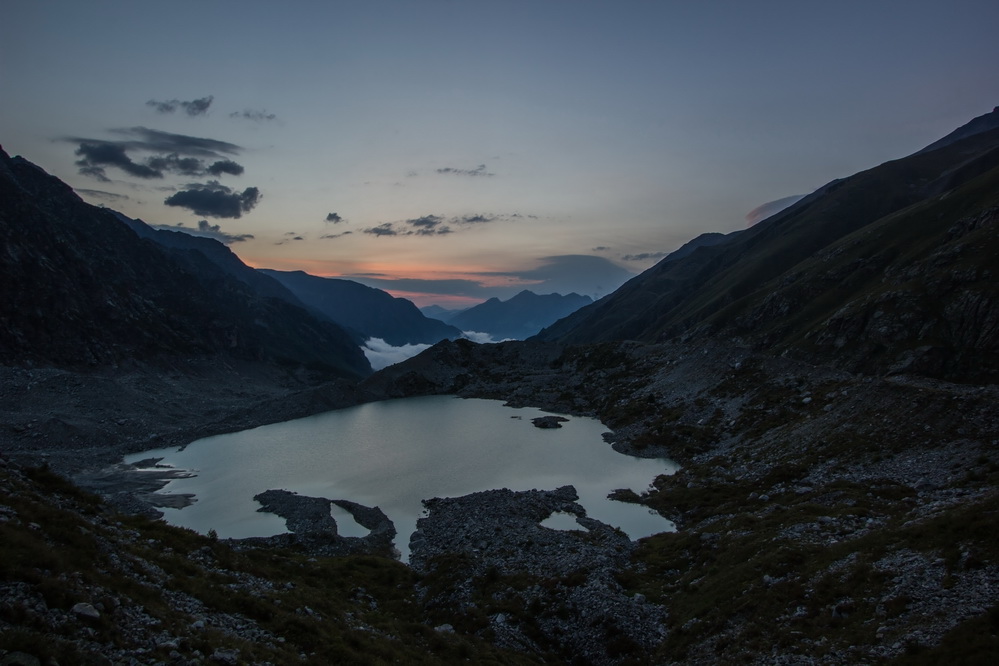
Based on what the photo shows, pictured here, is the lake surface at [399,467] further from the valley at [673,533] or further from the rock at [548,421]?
the valley at [673,533]

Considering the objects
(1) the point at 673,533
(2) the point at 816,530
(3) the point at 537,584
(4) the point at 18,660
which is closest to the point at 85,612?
(4) the point at 18,660

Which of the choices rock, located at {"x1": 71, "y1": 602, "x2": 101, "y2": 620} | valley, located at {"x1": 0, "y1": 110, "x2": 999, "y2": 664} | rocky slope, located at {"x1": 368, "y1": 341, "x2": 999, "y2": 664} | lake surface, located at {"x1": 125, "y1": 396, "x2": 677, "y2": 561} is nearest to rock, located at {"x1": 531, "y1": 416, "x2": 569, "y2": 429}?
lake surface, located at {"x1": 125, "y1": 396, "x2": 677, "y2": 561}

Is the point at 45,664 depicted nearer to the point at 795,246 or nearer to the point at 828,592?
the point at 828,592

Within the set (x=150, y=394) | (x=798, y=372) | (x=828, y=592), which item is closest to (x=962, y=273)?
(x=798, y=372)

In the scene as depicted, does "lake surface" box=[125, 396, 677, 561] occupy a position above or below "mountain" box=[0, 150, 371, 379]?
below

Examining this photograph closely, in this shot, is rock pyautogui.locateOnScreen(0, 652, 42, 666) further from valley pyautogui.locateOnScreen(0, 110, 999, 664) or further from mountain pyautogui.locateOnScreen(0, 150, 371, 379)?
mountain pyautogui.locateOnScreen(0, 150, 371, 379)

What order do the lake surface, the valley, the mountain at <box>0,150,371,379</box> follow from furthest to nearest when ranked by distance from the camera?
the mountain at <box>0,150,371,379</box>
the lake surface
the valley

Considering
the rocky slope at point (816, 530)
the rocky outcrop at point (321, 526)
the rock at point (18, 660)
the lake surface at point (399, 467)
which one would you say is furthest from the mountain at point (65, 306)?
the rock at point (18, 660)
